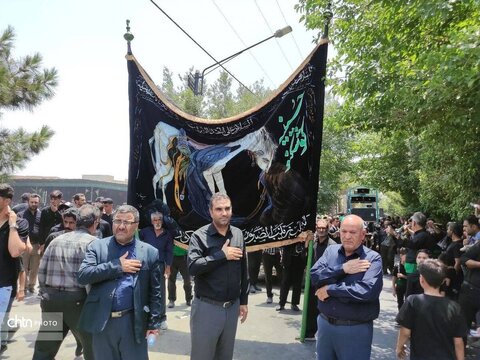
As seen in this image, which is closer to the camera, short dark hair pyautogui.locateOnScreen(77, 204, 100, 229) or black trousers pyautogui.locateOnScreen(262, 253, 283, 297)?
short dark hair pyautogui.locateOnScreen(77, 204, 100, 229)

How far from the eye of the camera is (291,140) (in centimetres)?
496

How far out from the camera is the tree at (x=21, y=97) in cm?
1070

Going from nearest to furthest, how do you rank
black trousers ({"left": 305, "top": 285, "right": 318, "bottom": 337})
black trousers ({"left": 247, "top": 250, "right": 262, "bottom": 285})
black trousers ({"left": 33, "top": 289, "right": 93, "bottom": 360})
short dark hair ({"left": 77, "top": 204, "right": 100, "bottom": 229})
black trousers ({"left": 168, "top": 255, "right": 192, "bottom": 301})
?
black trousers ({"left": 33, "top": 289, "right": 93, "bottom": 360}) < short dark hair ({"left": 77, "top": 204, "right": 100, "bottom": 229}) < black trousers ({"left": 305, "top": 285, "right": 318, "bottom": 337}) < black trousers ({"left": 168, "top": 255, "right": 192, "bottom": 301}) < black trousers ({"left": 247, "top": 250, "right": 262, "bottom": 285})

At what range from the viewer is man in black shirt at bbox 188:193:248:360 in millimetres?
3410

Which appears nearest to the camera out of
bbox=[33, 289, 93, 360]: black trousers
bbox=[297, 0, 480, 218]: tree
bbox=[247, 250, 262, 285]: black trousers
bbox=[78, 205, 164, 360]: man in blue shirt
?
bbox=[78, 205, 164, 360]: man in blue shirt

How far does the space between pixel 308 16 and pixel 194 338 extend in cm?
567

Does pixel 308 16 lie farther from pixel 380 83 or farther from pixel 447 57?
pixel 447 57

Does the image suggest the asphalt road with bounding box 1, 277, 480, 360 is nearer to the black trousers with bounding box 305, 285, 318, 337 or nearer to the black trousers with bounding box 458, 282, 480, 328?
the black trousers with bounding box 305, 285, 318, 337

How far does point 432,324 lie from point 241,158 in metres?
2.78

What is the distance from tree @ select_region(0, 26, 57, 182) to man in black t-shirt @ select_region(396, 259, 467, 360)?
10.7 metres

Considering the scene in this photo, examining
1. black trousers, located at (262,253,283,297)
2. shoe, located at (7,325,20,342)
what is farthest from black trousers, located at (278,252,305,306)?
shoe, located at (7,325,20,342)

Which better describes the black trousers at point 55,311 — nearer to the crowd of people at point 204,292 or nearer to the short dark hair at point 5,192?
the crowd of people at point 204,292

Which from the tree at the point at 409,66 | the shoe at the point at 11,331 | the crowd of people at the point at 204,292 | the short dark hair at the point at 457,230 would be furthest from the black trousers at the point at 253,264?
the crowd of people at the point at 204,292

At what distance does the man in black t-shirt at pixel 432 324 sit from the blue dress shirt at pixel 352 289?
1.13ft
